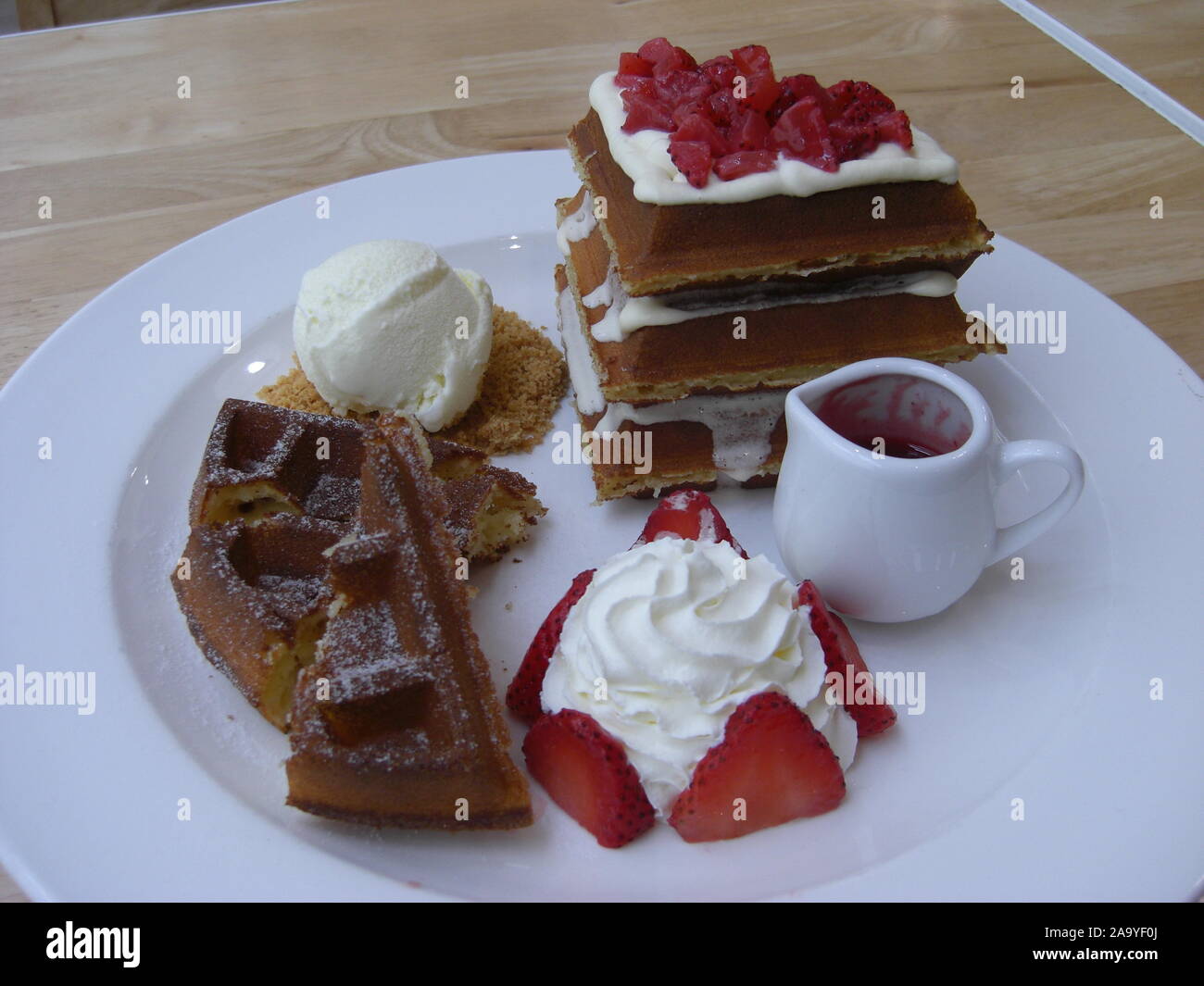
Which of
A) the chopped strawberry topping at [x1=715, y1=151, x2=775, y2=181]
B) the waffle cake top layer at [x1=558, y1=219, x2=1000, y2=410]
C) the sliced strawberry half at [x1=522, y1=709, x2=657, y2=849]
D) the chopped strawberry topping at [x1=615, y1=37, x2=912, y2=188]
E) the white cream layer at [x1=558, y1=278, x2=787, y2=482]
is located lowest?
the sliced strawberry half at [x1=522, y1=709, x2=657, y2=849]

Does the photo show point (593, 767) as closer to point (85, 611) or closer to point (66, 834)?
point (66, 834)

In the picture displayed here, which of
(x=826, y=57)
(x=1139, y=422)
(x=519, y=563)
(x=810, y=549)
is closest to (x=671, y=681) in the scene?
(x=810, y=549)

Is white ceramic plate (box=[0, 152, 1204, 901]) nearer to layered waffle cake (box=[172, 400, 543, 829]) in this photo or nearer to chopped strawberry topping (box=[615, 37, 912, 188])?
layered waffle cake (box=[172, 400, 543, 829])

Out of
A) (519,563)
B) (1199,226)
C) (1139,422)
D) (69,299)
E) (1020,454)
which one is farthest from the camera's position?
(1199,226)

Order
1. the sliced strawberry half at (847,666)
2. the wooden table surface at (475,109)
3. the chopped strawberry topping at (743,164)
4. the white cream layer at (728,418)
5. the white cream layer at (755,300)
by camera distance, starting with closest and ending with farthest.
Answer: the sliced strawberry half at (847,666)
the chopped strawberry topping at (743,164)
the white cream layer at (755,300)
the white cream layer at (728,418)
the wooden table surface at (475,109)

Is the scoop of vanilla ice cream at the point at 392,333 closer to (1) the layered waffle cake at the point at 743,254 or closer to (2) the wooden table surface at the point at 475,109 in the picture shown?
(1) the layered waffle cake at the point at 743,254

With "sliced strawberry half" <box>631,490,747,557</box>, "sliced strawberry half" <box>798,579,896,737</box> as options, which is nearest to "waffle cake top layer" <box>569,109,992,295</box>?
"sliced strawberry half" <box>631,490,747,557</box>

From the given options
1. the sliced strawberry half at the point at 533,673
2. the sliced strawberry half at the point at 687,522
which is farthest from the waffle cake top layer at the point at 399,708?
the sliced strawberry half at the point at 687,522
